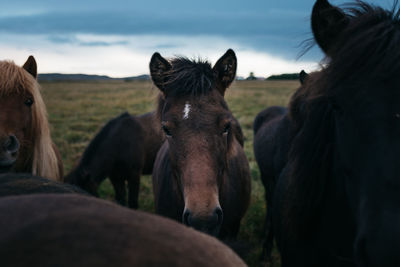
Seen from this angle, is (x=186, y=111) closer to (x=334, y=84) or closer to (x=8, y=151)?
(x=334, y=84)

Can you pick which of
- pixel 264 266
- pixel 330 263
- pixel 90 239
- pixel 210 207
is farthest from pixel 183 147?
pixel 264 266

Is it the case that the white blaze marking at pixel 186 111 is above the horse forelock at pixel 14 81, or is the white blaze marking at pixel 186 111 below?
below

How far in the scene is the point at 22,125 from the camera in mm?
3078

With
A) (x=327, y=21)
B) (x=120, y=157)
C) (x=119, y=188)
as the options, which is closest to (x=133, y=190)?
(x=119, y=188)

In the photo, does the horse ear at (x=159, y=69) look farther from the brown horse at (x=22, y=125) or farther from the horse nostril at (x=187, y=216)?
the brown horse at (x=22, y=125)

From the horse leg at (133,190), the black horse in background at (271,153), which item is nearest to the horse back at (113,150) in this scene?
the horse leg at (133,190)

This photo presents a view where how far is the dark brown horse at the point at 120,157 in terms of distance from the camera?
6.30 metres

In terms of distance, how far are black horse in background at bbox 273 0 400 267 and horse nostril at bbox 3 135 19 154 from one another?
2.54 meters

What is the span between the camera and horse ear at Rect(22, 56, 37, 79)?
3.59 m

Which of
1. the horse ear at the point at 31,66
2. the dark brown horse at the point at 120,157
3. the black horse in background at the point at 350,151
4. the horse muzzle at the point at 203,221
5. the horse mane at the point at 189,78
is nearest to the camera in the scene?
the black horse in background at the point at 350,151

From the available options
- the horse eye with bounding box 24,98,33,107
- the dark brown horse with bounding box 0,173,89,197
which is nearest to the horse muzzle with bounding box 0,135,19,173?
the horse eye with bounding box 24,98,33,107

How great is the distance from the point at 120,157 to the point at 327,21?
5839 mm

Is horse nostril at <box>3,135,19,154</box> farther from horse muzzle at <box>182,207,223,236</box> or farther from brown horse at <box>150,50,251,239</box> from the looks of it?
horse muzzle at <box>182,207,223,236</box>

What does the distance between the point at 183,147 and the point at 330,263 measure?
131 centimetres
